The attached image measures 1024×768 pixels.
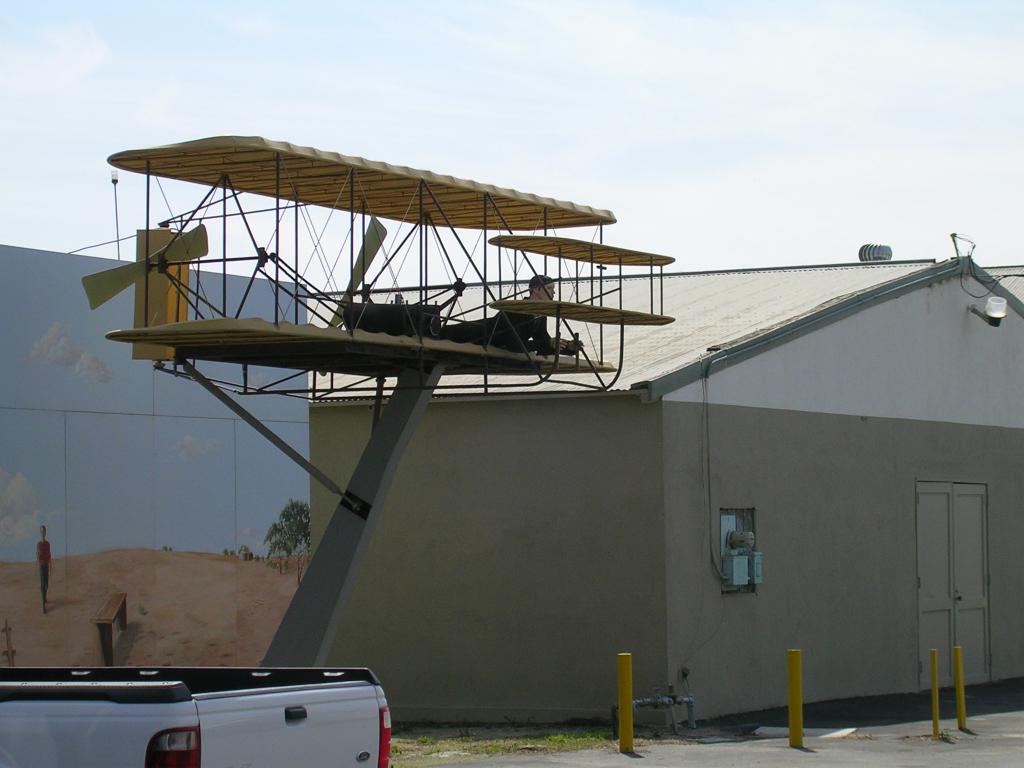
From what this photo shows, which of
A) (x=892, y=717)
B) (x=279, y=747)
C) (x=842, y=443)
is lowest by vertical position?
(x=892, y=717)

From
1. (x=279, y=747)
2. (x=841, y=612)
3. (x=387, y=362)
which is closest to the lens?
(x=279, y=747)

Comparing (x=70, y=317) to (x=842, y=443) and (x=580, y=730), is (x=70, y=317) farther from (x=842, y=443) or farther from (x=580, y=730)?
→ (x=842, y=443)

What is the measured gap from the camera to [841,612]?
18.2 meters

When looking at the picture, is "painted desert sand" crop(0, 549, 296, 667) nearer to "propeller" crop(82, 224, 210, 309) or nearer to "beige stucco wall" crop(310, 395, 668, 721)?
"beige stucco wall" crop(310, 395, 668, 721)

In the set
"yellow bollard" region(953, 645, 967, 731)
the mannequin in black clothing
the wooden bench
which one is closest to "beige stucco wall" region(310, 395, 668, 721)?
the mannequin in black clothing

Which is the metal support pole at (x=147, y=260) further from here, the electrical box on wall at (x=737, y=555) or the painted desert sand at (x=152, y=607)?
the electrical box on wall at (x=737, y=555)

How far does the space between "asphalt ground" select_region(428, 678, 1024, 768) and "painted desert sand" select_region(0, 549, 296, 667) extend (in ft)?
13.5

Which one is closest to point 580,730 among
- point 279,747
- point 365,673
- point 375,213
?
point 375,213

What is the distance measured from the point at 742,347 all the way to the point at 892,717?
4.18 meters

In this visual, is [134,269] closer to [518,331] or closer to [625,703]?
[518,331]

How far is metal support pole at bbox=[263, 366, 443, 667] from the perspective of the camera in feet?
42.9

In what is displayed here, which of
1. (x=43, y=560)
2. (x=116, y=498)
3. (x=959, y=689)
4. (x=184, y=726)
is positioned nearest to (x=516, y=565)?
(x=116, y=498)

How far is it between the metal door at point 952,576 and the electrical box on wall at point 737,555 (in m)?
3.63

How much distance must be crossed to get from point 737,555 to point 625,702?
3.66 meters
